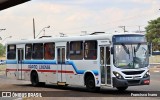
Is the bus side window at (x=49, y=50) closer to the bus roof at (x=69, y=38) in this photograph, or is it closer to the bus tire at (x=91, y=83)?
the bus roof at (x=69, y=38)

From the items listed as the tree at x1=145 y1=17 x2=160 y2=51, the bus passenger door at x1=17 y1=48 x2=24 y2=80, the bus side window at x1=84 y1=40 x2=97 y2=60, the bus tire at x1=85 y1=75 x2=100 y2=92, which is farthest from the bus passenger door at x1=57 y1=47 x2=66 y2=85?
the tree at x1=145 y1=17 x2=160 y2=51

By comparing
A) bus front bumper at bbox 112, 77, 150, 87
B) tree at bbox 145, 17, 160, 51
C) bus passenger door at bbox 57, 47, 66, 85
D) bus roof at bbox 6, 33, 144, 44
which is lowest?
bus front bumper at bbox 112, 77, 150, 87

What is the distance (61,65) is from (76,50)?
1.63 metres

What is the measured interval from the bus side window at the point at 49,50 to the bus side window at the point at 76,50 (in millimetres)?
1833

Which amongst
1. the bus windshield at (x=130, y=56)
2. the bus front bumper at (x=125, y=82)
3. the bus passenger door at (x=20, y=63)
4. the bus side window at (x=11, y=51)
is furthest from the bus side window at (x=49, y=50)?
the bus front bumper at (x=125, y=82)

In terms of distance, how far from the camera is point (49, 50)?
945 inches

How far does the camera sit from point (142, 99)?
52.5 feet

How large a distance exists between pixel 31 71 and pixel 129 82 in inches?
352

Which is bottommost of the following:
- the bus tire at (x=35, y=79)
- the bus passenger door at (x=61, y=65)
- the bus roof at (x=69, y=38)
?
the bus tire at (x=35, y=79)

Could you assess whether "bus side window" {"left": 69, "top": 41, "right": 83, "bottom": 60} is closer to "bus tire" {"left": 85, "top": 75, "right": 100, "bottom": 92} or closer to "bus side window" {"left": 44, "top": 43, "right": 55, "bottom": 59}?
"bus tire" {"left": 85, "top": 75, "right": 100, "bottom": 92}

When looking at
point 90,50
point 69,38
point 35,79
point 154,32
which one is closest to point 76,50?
point 69,38

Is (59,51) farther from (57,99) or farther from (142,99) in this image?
(142,99)

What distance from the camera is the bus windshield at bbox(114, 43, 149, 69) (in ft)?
61.6

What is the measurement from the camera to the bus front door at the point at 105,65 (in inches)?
746
